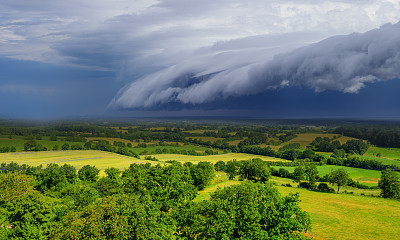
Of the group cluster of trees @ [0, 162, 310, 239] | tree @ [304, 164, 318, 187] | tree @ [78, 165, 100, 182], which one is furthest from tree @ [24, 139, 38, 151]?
tree @ [304, 164, 318, 187]

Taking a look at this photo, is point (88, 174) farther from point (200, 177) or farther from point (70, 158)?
point (200, 177)

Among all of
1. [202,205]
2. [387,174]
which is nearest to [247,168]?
[387,174]

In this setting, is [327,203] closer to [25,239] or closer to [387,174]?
[387,174]

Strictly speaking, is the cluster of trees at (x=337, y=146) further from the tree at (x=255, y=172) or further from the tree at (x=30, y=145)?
the tree at (x=30, y=145)

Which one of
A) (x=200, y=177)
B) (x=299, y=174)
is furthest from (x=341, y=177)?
(x=200, y=177)

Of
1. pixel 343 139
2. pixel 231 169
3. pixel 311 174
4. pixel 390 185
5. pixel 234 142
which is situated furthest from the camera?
pixel 234 142

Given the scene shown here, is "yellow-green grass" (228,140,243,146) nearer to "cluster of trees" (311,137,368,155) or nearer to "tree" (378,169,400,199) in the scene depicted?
"cluster of trees" (311,137,368,155)
